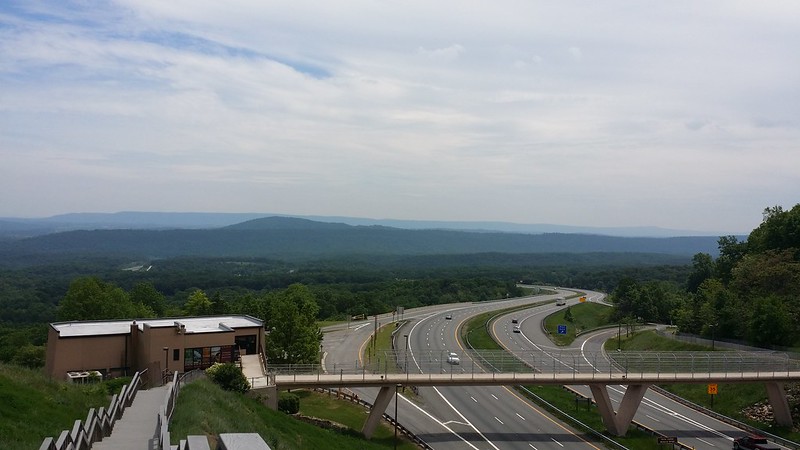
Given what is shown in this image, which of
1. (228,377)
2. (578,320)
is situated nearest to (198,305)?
(228,377)

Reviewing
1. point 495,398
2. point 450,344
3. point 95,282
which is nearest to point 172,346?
point 495,398

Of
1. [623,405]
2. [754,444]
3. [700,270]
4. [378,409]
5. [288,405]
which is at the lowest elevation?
[754,444]

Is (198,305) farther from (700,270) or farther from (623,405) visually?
(700,270)

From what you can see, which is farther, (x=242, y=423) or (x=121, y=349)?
(x=121, y=349)

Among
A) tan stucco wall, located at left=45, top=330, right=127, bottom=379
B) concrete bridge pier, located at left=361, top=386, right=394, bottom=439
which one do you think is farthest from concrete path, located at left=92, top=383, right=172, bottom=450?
concrete bridge pier, located at left=361, top=386, right=394, bottom=439

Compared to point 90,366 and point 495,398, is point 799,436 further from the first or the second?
point 90,366

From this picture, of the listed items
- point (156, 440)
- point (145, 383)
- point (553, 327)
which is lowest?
point (553, 327)

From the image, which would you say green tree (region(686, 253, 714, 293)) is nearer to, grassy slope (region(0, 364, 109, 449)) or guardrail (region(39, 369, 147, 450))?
grassy slope (region(0, 364, 109, 449))
